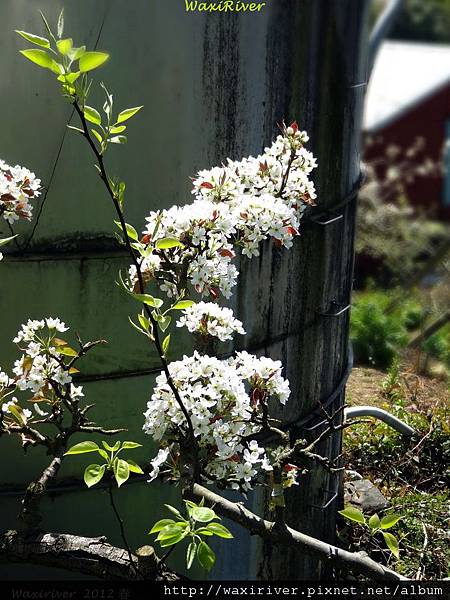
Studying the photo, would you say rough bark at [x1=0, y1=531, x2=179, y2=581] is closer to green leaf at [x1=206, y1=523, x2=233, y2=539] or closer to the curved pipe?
green leaf at [x1=206, y1=523, x2=233, y2=539]

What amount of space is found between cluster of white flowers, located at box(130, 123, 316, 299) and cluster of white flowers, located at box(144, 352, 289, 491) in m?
0.29

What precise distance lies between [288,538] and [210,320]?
31.8 inches

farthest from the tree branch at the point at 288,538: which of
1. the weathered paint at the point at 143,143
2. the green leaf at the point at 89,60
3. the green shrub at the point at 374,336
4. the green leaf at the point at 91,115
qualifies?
the green shrub at the point at 374,336

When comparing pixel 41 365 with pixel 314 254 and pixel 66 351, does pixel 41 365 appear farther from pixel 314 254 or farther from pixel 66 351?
pixel 314 254

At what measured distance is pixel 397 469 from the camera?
6.34 metres

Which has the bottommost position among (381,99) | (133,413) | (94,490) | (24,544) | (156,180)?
(24,544)

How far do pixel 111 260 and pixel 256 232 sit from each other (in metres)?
0.82

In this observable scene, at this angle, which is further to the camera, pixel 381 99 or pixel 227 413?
pixel 381 99

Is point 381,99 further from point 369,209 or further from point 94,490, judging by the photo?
point 94,490

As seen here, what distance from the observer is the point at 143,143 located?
12.9 ft

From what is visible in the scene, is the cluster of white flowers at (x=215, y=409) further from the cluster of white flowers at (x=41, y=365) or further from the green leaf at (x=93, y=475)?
the cluster of white flowers at (x=41, y=365)

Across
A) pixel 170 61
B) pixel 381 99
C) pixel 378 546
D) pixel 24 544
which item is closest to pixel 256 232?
pixel 170 61

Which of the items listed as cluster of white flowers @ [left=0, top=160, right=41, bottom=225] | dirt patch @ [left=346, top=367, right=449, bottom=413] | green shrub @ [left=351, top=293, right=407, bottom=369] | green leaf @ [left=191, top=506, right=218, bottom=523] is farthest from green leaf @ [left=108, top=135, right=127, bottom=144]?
green shrub @ [left=351, top=293, right=407, bottom=369]

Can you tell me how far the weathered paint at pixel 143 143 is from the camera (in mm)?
3809
